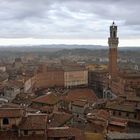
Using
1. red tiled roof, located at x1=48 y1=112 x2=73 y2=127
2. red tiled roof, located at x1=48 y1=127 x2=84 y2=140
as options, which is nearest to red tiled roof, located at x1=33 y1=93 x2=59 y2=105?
red tiled roof, located at x1=48 y1=112 x2=73 y2=127

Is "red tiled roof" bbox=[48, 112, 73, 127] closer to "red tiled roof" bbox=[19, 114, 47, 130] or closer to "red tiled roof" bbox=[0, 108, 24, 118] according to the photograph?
"red tiled roof" bbox=[19, 114, 47, 130]

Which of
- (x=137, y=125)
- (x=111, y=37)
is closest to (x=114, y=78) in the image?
(x=111, y=37)

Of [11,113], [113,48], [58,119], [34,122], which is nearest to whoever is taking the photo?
[34,122]

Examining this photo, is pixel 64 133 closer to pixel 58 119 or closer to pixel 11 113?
pixel 11 113

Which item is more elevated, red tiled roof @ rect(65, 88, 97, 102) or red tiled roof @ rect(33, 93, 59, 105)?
red tiled roof @ rect(33, 93, 59, 105)

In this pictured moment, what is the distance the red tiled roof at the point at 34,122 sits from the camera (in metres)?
27.3

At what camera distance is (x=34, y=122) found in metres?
27.7

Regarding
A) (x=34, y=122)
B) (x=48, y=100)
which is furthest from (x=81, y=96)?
(x=34, y=122)

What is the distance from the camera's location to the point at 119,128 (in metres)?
32.5

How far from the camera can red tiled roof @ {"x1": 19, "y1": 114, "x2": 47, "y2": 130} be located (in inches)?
1074

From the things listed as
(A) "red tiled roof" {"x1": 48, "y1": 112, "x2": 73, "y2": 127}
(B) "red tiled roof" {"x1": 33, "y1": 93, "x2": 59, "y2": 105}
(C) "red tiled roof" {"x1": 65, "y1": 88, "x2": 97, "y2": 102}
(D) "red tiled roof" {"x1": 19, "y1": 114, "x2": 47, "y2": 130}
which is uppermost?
(D) "red tiled roof" {"x1": 19, "y1": 114, "x2": 47, "y2": 130}

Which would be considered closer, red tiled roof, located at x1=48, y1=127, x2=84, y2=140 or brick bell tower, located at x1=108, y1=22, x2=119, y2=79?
red tiled roof, located at x1=48, y1=127, x2=84, y2=140

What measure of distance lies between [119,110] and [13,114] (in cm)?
1739

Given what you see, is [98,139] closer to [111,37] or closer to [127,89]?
[127,89]
